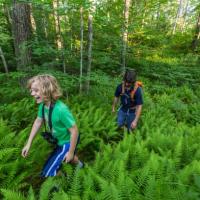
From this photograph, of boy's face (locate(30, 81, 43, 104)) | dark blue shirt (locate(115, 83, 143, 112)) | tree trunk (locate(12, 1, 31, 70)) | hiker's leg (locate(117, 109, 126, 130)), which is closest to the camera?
boy's face (locate(30, 81, 43, 104))

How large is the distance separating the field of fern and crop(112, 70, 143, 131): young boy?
1.42 ft

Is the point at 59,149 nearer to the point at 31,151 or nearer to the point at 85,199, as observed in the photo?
the point at 85,199

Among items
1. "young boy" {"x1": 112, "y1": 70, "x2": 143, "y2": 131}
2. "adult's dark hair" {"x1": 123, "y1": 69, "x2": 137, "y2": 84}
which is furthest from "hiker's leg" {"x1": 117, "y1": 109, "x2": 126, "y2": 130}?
"adult's dark hair" {"x1": 123, "y1": 69, "x2": 137, "y2": 84}

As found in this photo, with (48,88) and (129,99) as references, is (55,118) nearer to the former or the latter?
(48,88)

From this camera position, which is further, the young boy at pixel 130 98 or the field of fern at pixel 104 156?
the young boy at pixel 130 98

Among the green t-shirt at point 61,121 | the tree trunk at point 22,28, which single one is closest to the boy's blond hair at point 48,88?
the green t-shirt at point 61,121

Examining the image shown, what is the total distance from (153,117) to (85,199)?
501 cm

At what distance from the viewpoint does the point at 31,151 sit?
4789mm

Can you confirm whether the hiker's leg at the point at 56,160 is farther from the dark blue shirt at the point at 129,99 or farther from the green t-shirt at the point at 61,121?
the dark blue shirt at the point at 129,99

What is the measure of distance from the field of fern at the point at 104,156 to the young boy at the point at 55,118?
0.42 meters

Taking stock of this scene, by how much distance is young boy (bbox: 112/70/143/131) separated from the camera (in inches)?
219

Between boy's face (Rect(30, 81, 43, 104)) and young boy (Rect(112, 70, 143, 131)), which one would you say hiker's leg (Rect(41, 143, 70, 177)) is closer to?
boy's face (Rect(30, 81, 43, 104))

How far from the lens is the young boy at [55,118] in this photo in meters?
3.32

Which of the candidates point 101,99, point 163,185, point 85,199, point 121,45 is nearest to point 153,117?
point 101,99
